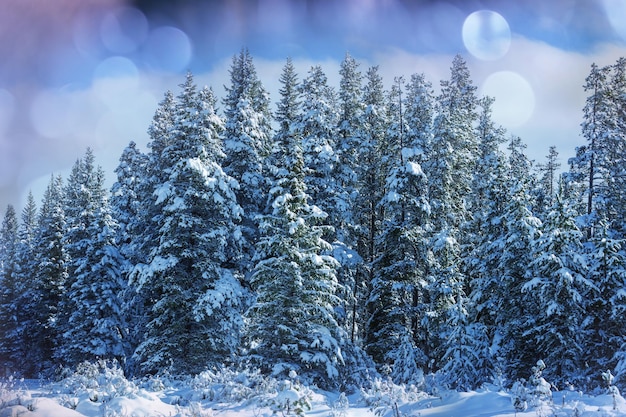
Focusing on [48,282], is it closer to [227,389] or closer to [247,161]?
[247,161]

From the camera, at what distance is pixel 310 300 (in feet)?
62.5

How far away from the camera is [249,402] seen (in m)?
10.6

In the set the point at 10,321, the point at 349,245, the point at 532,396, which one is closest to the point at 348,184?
the point at 349,245

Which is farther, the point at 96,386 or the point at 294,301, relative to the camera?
the point at 294,301

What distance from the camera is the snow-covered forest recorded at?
18.2 meters

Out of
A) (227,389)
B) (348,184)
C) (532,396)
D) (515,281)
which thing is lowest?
(227,389)

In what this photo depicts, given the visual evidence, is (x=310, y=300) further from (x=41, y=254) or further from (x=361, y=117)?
(x=41, y=254)

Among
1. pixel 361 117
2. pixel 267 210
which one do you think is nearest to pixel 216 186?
pixel 267 210

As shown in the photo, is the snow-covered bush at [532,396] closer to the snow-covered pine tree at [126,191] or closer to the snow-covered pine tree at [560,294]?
the snow-covered pine tree at [560,294]

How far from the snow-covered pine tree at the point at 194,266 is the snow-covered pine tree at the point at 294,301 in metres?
2.02

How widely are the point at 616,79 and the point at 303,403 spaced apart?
28665 mm

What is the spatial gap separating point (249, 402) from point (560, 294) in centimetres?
1296

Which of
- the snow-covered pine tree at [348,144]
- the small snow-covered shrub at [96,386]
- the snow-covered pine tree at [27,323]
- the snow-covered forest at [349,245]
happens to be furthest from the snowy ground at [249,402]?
the snow-covered pine tree at [27,323]

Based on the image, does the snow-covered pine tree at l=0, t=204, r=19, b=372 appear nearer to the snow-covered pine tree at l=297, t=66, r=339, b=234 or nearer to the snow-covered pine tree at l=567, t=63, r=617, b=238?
the snow-covered pine tree at l=297, t=66, r=339, b=234
